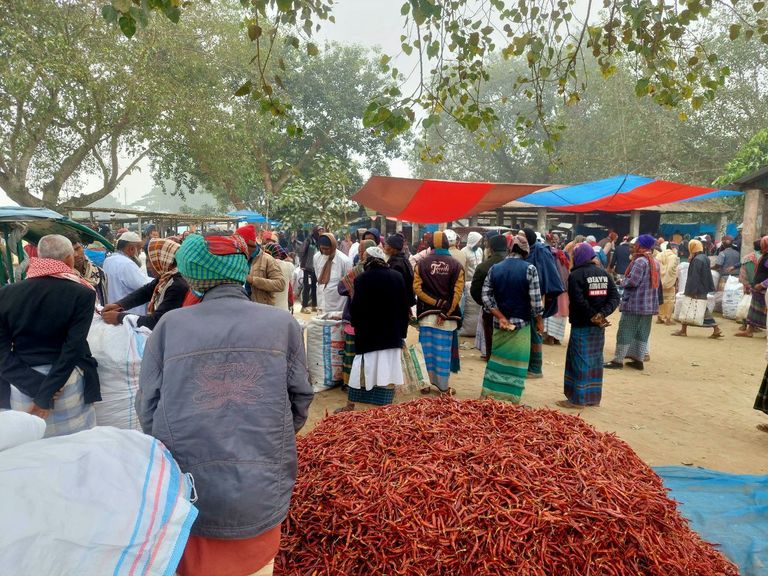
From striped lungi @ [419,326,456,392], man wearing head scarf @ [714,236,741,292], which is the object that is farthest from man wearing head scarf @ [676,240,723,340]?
striped lungi @ [419,326,456,392]

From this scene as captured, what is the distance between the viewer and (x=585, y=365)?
18.9ft

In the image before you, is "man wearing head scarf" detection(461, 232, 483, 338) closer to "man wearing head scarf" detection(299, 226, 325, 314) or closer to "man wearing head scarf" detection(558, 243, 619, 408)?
"man wearing head scarf" detection(558, 243, 619, 408)

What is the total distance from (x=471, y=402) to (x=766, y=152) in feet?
68.7

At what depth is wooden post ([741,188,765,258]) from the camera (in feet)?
44.1

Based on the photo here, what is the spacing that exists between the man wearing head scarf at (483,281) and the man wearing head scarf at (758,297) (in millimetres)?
4366

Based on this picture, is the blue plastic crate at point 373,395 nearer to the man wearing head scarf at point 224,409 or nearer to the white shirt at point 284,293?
the white shirt at point 284,293

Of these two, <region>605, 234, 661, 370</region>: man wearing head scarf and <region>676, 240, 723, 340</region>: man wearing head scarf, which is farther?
<region>676, 240, 723, 340</region>: man wearing head scarf

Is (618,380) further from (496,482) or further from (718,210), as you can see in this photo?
(718,210)

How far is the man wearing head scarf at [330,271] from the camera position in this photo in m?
6.63

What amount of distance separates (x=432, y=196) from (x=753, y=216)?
1095 cm

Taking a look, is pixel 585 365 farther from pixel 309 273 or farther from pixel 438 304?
pixel 309 273

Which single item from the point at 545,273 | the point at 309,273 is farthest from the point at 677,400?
the point at 309,273

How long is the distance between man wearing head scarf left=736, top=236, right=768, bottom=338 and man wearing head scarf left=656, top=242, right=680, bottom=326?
4.71ft

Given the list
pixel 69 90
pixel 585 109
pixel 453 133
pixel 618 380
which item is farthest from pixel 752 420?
pixel 453 133
